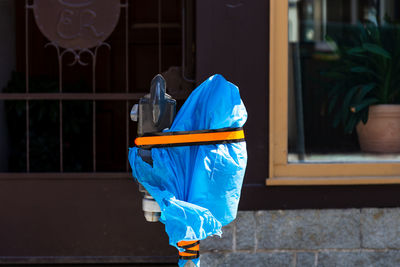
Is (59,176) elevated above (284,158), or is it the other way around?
(284,158)

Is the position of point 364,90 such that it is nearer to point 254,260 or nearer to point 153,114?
point 254,260

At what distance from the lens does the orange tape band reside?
7.93ft

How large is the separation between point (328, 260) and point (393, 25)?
185 cm

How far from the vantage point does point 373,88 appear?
417cm

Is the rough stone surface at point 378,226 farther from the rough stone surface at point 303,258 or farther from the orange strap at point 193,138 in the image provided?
the orange strap at point 193,138

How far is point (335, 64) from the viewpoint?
4.32m

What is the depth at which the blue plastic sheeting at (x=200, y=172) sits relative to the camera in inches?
92.0

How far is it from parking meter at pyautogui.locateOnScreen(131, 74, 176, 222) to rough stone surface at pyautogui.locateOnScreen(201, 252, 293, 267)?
1.42 metres

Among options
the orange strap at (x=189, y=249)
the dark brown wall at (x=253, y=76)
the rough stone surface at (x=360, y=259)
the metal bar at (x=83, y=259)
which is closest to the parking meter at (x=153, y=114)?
→ the orange strap at (x=189, y=249)

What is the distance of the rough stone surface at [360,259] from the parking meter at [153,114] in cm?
180

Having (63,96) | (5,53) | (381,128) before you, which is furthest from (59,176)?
(381,128)

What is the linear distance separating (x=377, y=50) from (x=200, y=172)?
232cm

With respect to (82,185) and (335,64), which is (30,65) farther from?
(335,64)

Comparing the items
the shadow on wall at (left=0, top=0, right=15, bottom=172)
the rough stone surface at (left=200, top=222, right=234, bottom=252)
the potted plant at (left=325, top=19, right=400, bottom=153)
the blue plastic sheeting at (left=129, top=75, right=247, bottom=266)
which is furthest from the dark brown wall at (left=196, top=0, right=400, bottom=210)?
the shadow on wall at (left=0, top=0, right=15, bottom=172)
